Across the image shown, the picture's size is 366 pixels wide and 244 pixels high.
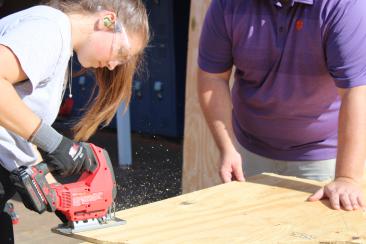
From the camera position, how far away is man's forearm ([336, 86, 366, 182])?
2.63 meters

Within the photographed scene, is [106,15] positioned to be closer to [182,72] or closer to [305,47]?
[305,47]

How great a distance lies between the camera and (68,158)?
229 cm

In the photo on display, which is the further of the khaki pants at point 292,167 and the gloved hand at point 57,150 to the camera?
the khaki pants at point 292,167

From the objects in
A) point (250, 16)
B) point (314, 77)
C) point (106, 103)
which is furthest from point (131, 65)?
point (314, 77)

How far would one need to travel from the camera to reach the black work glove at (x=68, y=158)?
2285 mm

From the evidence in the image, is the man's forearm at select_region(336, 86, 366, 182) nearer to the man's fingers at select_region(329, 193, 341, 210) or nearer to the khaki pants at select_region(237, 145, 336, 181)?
the man's fingers at select_region(329, 193, 341, 210)

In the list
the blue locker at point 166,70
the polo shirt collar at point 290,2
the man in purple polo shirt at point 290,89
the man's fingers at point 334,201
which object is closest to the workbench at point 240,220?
the man's fingers at point 334,201

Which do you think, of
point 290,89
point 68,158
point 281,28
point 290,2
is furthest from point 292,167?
point 68,158

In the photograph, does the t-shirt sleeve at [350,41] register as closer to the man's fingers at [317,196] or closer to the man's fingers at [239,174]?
the man's fingers at [317,196]

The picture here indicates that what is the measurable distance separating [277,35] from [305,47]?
0.44 ft

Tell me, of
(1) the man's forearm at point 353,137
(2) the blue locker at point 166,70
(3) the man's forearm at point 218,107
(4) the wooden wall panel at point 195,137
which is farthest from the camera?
(2) the blue locker at point 166,70

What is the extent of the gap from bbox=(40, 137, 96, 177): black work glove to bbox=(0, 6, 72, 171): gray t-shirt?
24cm

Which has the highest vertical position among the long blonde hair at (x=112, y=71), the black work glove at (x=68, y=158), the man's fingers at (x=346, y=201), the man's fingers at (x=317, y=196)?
the long blonde hair at (x=112, y=71)

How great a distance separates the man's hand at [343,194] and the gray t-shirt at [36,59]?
1075 mm
